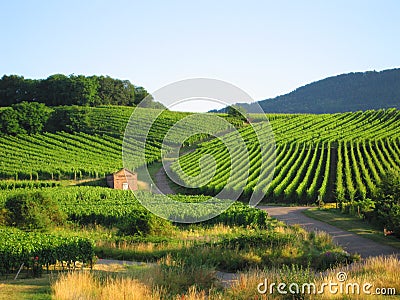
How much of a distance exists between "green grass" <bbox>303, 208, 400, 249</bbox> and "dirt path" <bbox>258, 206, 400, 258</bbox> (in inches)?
14.6

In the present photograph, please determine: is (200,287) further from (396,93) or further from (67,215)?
(396,93)

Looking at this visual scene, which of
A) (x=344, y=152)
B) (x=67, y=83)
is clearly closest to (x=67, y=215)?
(x=344, y=152)

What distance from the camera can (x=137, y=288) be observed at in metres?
8.71

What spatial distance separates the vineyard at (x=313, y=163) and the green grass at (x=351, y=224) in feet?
8.27

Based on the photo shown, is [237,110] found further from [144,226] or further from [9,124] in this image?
[9,124]

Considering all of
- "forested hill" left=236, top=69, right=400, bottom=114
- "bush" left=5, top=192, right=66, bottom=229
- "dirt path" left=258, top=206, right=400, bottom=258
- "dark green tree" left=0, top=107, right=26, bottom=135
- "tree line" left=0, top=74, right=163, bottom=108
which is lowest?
"dirt path" left=258, top=206, right=400, bottom=258

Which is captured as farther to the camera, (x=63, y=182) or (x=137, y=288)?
(x=63, y=182)

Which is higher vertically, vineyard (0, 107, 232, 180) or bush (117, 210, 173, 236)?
vineyard (0, 107, 232, 180)

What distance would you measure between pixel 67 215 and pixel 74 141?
41.9 m

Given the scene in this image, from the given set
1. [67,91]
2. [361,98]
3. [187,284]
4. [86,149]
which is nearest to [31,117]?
[86,149]

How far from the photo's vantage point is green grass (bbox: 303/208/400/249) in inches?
768

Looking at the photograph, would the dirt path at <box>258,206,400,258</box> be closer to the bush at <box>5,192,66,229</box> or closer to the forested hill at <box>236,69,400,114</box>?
the bush at <box>5,192,66,229</box>

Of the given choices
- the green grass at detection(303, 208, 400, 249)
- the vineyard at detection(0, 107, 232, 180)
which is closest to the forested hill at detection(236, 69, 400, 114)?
the vineyard at detection(0, 107, 232, 180)

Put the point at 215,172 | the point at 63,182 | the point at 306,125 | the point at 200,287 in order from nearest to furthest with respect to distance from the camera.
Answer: the point at 200,287 → the point at 215,172 → the point at 63,182 → the point at 306,125
